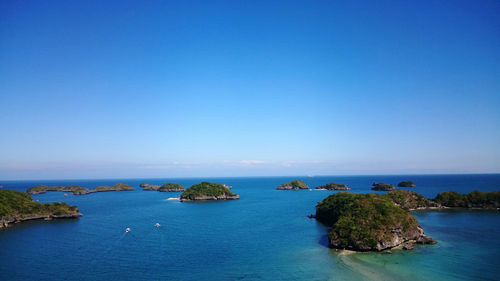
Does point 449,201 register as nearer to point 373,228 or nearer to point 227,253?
point 373,228

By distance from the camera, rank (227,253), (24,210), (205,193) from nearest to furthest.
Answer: (227,253) < (24,210) < (205,193)

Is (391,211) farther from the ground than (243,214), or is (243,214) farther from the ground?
(391,211)

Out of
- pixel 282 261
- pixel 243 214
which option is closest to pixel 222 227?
pixel 243 214

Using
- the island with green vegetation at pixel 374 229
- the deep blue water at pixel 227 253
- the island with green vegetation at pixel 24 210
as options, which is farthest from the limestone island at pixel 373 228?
the island with green vegetation at pixel 24 210

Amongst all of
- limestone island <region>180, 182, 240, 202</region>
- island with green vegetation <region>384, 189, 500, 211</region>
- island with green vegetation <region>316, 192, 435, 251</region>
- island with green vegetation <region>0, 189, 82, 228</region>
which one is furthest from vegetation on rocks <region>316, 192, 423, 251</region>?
limestone island <region>180, 182, 240, 202</region>

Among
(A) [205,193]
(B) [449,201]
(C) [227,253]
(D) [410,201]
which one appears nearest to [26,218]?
(C) [227,253]

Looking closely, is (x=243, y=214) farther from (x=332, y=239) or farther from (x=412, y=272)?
(x=412, y=272)
